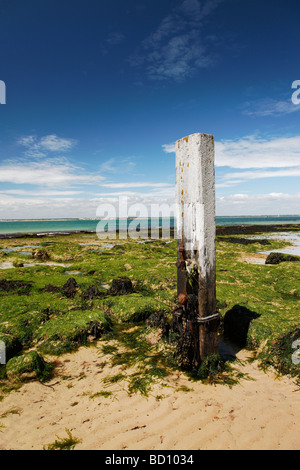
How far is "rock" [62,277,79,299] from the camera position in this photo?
8.58m

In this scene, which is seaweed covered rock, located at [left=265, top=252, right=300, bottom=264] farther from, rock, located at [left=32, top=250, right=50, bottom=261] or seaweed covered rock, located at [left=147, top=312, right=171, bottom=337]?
rock, located at [left=32, top=250, right=50, bottom=261]

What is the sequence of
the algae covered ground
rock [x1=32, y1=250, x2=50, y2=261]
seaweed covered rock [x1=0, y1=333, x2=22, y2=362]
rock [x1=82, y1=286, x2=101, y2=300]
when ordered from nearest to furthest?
the algae covered ground
seaweed covered rock [x1=0, y1=333, x2=22, y2=362]
rock [x1=82, y1=286, x2=101, y2=300]
rock [x1=32, y1=250, x2=50, y2=261]

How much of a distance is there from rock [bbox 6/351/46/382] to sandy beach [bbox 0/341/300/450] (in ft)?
0.50

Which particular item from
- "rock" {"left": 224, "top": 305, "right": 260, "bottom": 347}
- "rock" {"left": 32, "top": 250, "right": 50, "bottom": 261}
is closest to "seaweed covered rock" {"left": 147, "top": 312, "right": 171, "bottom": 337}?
"rock" {"left": 224, "top": 305, "right": 260, "bottom": 347}

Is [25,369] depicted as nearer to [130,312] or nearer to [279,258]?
[130,312]

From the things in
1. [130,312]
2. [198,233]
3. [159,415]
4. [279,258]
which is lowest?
[159,415]

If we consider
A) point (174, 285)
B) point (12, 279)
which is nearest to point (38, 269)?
point (12, 279)

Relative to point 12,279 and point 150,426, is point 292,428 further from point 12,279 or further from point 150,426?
point 12,279

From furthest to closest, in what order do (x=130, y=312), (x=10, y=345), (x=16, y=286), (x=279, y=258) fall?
(x=279, y=258) < (x=16, y=286) < (x=130, y=312) < (x=10, y=345)

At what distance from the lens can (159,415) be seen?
3.36 m

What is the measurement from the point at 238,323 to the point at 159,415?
2986 mm

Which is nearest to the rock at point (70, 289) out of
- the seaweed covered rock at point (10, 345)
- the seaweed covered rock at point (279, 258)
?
the seaweed covered rock at point (10, 345)

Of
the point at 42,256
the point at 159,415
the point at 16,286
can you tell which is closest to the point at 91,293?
the point at 16,286
